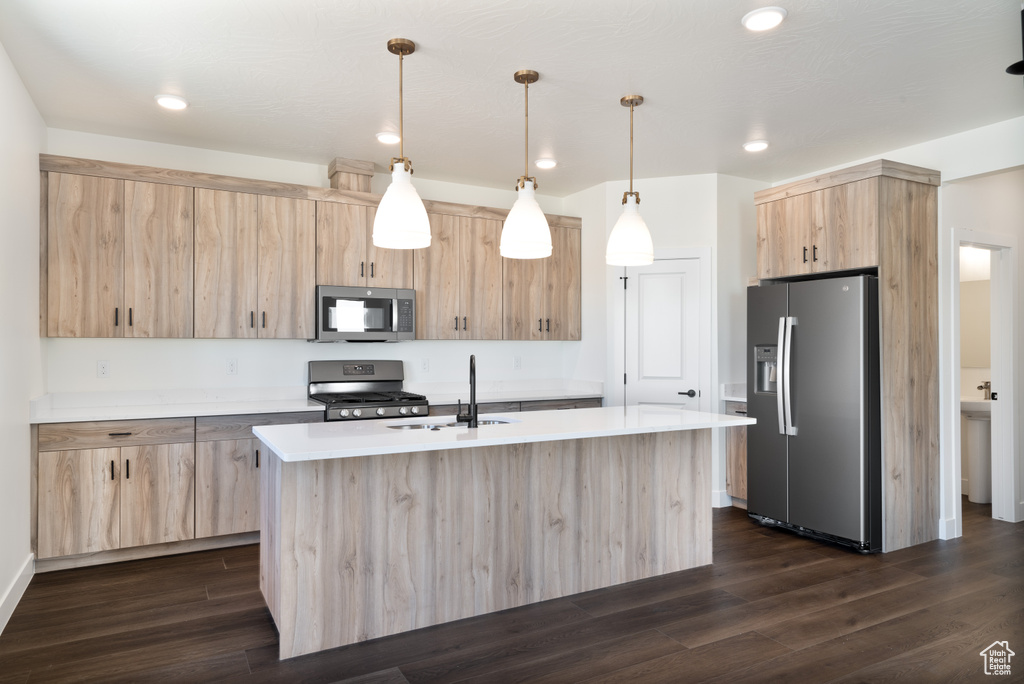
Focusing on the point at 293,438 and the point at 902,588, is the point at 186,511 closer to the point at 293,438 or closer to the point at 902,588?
the point at 293,438

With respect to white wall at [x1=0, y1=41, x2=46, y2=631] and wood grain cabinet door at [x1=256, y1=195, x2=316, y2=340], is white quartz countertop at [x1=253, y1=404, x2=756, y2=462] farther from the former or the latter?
wood grain cabinet door at [x1=256, y1=195, x2=316, y2=340]

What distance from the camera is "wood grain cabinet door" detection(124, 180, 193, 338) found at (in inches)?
157

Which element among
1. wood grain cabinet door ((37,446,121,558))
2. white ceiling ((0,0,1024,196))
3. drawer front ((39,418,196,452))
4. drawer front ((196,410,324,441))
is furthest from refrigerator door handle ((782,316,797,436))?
wood grain cabinet door ((37,446,121,558))

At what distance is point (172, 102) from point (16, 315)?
4.49 feet

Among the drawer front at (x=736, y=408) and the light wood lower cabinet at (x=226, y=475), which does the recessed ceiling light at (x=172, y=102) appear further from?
the drawer front at (x=736, y=408)

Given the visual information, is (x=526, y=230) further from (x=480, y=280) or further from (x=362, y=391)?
(x=362, y=391)

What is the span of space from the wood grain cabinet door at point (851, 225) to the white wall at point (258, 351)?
1.78 metres

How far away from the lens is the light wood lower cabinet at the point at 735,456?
492 centimetres

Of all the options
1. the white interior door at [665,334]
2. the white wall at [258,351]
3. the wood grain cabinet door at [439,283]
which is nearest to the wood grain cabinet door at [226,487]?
the white wall at [258,351]

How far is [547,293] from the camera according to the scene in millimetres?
5488

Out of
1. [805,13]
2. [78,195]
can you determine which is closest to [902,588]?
[805,13]

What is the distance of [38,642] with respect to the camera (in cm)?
271

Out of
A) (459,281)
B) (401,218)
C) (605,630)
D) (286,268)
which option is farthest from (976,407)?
(286,268)

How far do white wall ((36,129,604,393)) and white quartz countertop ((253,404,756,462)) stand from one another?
1.75 metres
